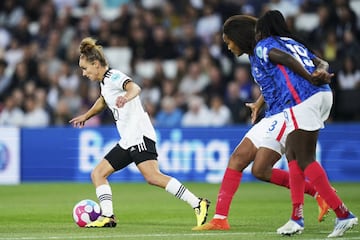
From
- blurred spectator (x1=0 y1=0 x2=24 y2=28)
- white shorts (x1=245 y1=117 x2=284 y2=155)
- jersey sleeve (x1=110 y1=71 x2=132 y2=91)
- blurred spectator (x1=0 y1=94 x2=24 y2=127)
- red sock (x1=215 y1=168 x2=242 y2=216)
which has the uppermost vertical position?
blurred spectator (x1=0 y1=0 x2=24 y2=28)

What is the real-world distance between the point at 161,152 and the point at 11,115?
4173 mm

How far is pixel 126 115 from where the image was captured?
11.1 metres

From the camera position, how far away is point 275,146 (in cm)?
1026

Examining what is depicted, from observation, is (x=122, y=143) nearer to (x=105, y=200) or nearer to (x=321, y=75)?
(x=105, y=200)

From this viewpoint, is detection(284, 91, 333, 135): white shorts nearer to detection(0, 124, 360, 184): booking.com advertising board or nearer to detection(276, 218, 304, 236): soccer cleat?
detection(276, 218, 304, 236): soccer cleat

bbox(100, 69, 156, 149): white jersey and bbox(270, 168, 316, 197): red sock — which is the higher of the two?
bbox(100, 69, 156, 149): white jersey

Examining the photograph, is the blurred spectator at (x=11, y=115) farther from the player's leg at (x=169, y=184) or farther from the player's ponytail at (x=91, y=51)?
the player's leg at (x=169, y=184)

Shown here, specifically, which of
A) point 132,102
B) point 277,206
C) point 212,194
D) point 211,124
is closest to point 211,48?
point 211,124

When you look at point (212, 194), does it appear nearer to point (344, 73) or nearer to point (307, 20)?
point (344, 73)

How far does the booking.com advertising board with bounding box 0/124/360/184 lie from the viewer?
19031 mm

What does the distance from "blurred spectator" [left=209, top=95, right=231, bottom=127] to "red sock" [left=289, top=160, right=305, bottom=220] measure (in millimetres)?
10944

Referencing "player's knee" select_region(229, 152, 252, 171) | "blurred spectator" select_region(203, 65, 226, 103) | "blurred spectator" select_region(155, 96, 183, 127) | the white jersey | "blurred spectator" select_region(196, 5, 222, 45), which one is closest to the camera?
"player's knee" select_region(229, 152, 252, 171)

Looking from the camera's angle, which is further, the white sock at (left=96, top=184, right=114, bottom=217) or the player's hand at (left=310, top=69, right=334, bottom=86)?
the white sock at (left=96, top=184, right=114, bottom=217)

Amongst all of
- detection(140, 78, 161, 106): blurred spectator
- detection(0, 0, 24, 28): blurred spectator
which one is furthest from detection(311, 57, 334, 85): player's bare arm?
detection(0, 0, 24, 28): blurred spectator
